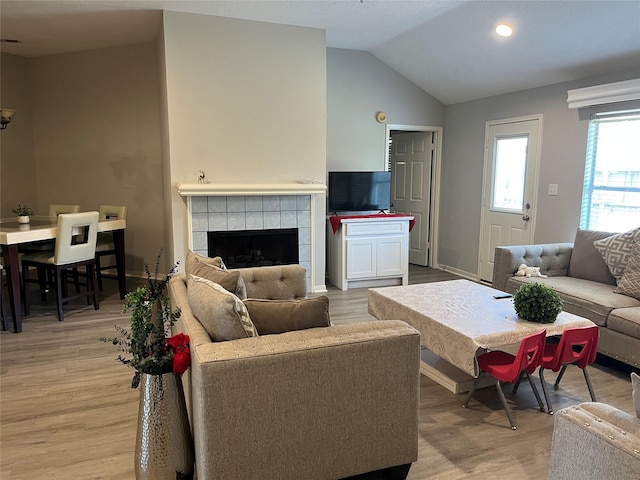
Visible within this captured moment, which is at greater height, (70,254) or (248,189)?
(248,189)

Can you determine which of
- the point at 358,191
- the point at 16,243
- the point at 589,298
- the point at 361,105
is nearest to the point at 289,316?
the point at 589,298

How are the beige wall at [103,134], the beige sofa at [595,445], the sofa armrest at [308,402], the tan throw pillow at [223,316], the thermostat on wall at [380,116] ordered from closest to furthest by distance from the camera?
the beige sofa at [595,445] → the sofa armrest at [308,402] → the tan throw pillow at [223,316] → the beige wall at [103,134] → the thermostat on wall at [380,116]

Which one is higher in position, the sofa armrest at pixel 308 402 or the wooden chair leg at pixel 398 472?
the sofa armrest at pixel 308 402

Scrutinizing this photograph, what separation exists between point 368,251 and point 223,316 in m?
3.82

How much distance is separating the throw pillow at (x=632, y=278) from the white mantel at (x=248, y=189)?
2856 mm

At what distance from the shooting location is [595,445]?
1.47 m

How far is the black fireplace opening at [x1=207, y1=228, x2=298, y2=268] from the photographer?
4945 millimetres

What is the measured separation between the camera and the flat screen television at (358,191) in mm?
5715

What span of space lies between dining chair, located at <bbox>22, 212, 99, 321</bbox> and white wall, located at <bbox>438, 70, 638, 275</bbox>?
452cm

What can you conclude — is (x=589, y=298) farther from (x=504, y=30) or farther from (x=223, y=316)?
(x=223, y=316)

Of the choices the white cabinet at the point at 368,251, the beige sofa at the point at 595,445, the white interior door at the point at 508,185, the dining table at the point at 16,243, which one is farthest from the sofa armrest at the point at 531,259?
the dining table at the point at 16,243

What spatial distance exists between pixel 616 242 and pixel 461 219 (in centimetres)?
260

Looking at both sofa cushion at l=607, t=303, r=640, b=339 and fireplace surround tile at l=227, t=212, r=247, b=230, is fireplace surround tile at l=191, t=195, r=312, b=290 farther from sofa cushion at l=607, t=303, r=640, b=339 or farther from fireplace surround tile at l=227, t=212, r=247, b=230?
sofa cushion at l=607, t=303, r=640, b=339

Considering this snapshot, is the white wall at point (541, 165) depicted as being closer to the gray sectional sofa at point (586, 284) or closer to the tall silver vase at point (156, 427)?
the gray sectional sofa at point (586, 284)
